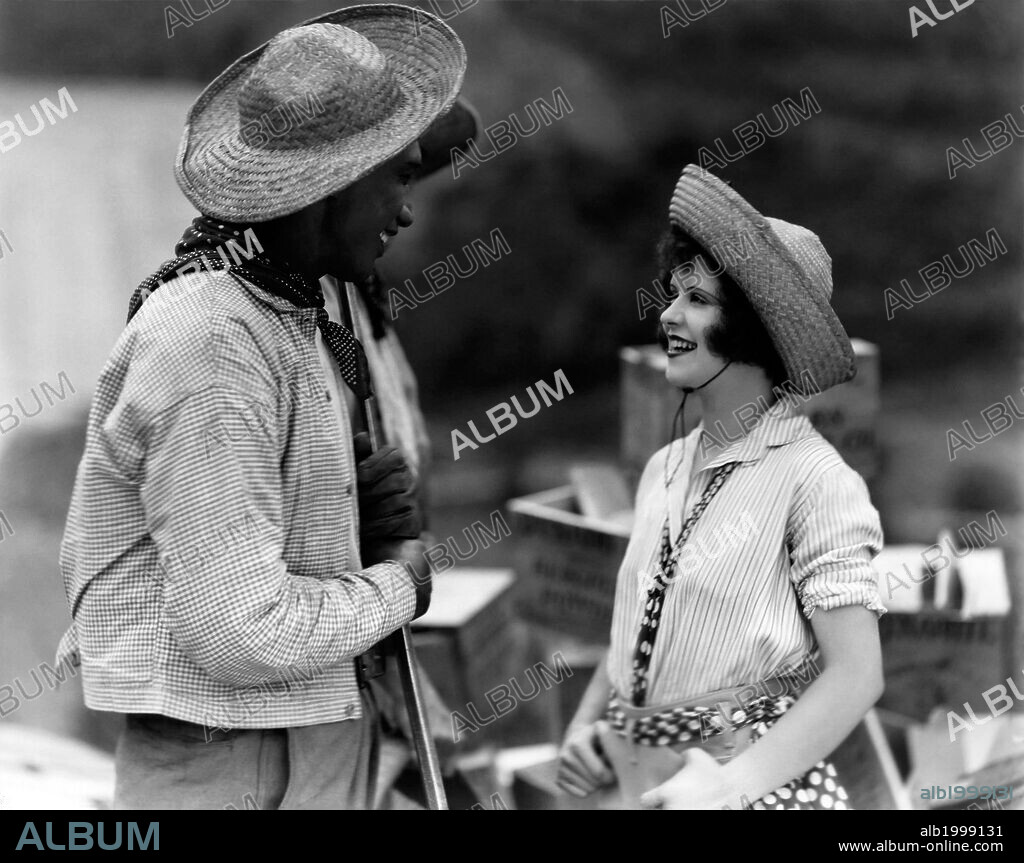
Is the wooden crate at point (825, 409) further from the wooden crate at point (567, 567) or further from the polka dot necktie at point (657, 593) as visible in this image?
the polka dot necktie at point (657, 593)

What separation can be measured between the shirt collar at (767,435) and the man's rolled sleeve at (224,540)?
0.80 m

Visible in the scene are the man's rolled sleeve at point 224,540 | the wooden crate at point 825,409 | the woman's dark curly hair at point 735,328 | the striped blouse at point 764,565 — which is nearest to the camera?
the man's rolled sleeve at point 224,540

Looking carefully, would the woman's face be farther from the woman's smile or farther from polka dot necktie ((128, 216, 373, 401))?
polka dot necktie ((128, 216, 373, 401))

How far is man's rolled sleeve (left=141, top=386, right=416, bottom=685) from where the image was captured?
166 cm

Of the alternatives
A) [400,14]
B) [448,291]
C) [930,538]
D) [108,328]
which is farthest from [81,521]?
[930,538]

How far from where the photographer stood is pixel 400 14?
2109mm

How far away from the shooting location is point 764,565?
1.96 meters

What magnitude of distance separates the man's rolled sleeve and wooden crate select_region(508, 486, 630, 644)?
1.65 meters

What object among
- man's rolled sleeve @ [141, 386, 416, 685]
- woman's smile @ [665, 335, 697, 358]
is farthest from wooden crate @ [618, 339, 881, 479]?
man's rolled sleeve @ [141, 386, 416, 685]

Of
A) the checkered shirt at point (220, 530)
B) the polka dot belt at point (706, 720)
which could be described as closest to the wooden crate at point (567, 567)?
the polka dot belt at point (706, 720)

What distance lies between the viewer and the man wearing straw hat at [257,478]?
1.67 meters

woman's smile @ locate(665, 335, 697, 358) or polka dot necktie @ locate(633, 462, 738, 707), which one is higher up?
woman's smile @ locate(665, 335, 697, 358)

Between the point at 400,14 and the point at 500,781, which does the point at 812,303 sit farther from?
the point at 500,781

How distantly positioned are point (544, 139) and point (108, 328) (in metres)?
1.58
